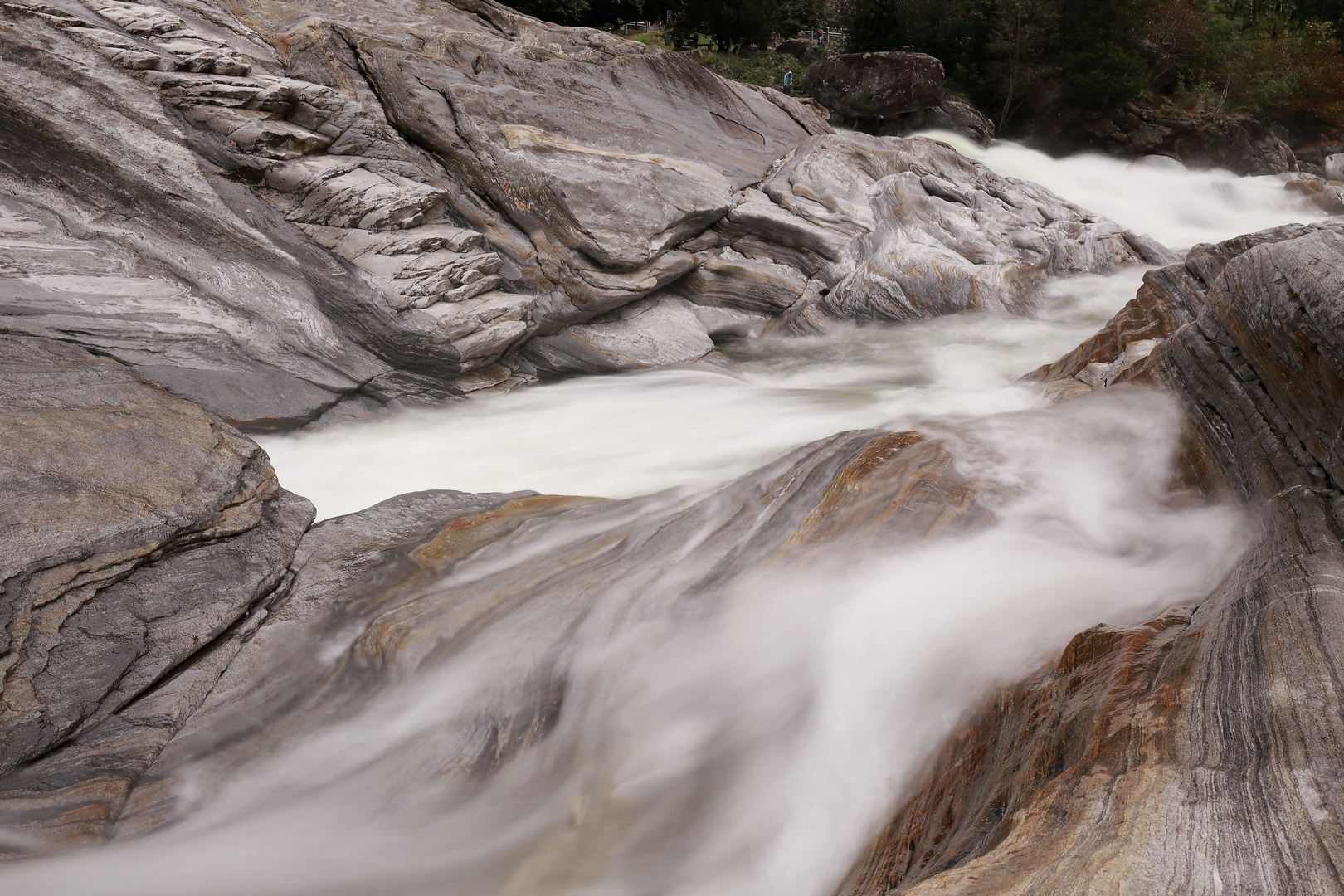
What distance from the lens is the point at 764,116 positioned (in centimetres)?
1240

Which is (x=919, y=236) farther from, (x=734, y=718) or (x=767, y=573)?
(x=734, y=718)

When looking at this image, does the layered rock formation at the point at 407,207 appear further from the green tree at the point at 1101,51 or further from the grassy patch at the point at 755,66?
the green tree at the point at 1101,51

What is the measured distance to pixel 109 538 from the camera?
3.63m

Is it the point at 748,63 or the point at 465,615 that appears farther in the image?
the point at 748,63

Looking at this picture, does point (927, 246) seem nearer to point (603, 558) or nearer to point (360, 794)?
point (603, 558)

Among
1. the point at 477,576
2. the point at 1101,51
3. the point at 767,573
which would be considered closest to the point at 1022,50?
the point at 1101,51

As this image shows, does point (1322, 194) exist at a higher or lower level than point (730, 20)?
lower

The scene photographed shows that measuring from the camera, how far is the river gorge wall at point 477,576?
216cm

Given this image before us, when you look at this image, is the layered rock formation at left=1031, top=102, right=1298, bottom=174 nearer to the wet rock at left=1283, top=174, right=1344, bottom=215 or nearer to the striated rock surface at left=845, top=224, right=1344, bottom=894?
the wet rock at left=1283, top=174, right=1344, bottom=215

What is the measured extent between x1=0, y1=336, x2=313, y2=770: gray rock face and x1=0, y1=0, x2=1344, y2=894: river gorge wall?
0.02m

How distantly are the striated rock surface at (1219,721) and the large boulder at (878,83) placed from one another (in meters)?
16.5

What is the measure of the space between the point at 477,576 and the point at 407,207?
4.91 meters

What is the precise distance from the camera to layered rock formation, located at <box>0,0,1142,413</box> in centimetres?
622

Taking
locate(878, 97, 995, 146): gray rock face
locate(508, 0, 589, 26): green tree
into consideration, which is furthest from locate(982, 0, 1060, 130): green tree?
locate(508, 0, 589, 26): green tree
